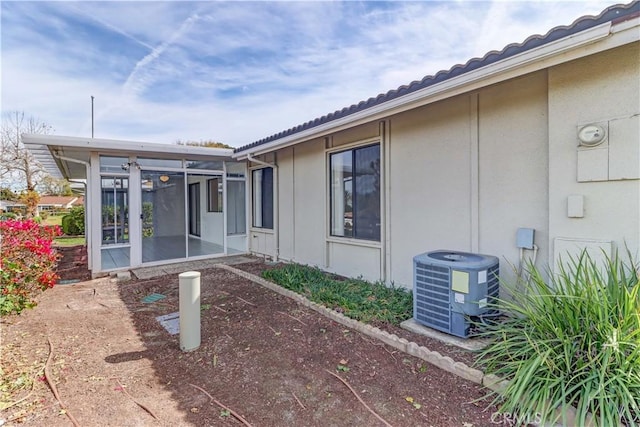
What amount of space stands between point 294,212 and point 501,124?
5.10m

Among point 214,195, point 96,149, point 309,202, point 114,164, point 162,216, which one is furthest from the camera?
point 162,216

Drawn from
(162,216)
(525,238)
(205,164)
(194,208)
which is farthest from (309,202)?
(162,216)

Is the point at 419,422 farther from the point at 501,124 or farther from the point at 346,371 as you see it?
the point at 501,124

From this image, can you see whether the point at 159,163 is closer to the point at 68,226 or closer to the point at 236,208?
the point at 236,208

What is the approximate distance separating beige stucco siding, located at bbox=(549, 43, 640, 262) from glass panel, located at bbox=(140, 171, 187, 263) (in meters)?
8.61

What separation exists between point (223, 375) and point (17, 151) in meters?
29.0

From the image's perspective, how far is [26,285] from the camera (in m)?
4.45

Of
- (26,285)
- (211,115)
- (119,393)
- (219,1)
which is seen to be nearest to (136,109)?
(211,115)

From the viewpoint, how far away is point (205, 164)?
9.41 meters

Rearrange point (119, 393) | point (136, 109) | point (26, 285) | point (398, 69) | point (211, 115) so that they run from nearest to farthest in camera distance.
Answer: point (119, 393) → point (26, 285) → point (398, 69) → point (136, 109) → point (211, 115)

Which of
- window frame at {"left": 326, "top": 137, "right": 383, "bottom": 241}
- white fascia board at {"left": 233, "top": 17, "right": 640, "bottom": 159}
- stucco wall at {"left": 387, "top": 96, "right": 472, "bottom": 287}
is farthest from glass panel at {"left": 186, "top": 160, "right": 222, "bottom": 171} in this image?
stucco wall at {"left": 387, "top": 96, "right": 472, "bottom": 287}

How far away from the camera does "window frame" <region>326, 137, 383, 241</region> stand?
19.0 ft

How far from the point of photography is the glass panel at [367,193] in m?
5.88

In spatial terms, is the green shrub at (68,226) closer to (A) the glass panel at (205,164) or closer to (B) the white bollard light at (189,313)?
(A) the glass panel at (205,164)
